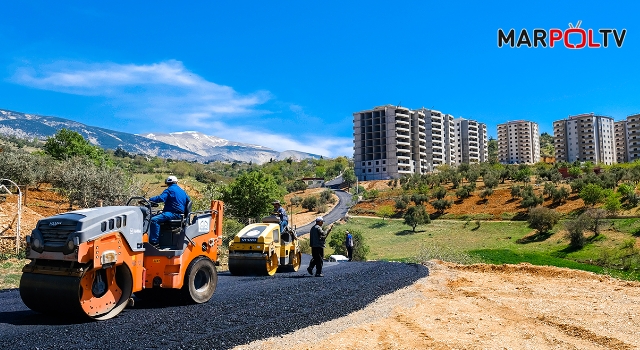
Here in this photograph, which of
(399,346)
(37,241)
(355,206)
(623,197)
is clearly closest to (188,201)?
(37,241)

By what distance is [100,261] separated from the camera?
679cm

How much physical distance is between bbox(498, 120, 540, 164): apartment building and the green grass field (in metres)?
134

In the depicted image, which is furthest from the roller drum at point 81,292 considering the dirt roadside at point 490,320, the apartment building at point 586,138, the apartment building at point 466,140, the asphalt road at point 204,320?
the apartment building at point 586,138

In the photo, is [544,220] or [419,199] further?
[419,199]

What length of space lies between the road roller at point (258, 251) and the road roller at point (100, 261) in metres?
5.23

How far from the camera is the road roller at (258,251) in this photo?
45.3 ft

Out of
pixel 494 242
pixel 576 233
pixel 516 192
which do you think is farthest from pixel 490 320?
pixel 516 192

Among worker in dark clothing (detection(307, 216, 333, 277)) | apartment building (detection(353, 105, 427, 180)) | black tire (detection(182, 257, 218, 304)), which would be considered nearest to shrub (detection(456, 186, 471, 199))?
apartment building (detection(353, 105, 427, 180))

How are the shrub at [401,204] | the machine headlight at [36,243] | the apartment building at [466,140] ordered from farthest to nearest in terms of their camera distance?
1. the apartment building at [466,140]
2. the shrub at [401,204]
3. the machine headlight at [36,243]

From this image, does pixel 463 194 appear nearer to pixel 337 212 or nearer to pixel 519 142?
pixel 337 212

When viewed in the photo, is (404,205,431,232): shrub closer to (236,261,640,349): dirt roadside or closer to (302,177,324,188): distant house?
(236,261,640,349): dirt roadside

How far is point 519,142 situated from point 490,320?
615 ft

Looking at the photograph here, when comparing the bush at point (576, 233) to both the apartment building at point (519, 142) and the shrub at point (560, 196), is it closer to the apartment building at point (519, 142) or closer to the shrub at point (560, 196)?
the shrub at point (560, 196)

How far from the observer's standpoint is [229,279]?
42.9 feet
